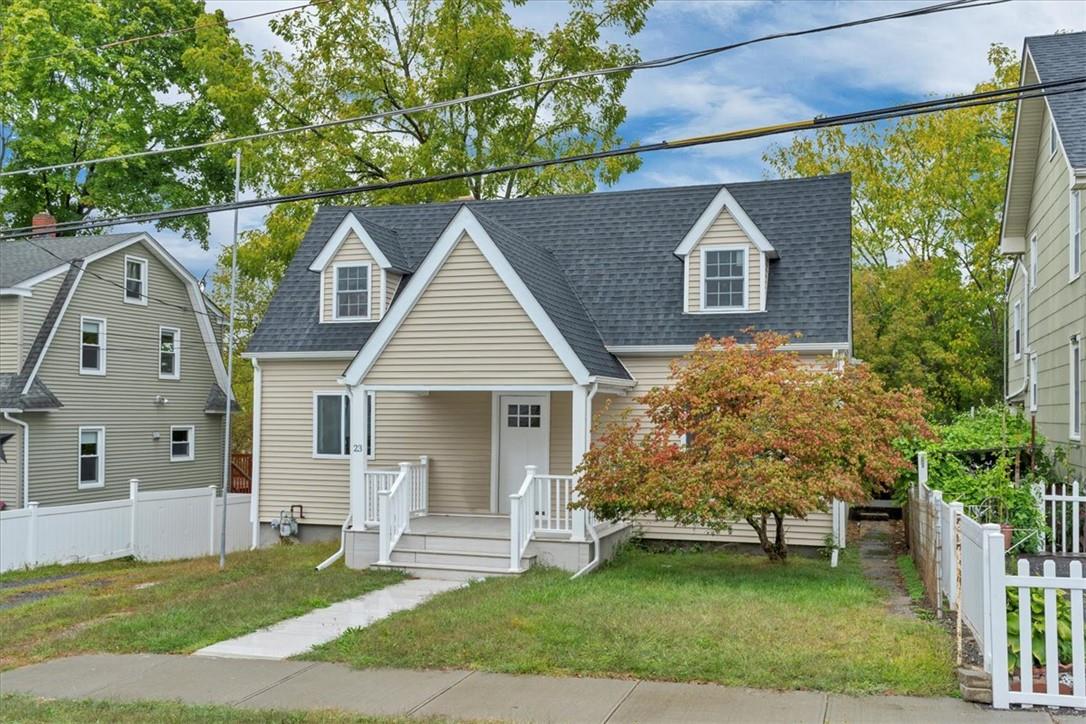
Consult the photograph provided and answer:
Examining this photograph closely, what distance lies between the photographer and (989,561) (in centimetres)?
771

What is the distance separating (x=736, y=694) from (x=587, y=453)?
256 inches

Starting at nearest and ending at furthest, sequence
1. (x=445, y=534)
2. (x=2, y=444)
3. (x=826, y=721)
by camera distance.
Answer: (x=826, y=721) < (x=445, y=534) < (x=2, y=444)

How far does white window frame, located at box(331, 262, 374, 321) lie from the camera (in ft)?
62.6

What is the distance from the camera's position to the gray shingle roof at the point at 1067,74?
14367mm

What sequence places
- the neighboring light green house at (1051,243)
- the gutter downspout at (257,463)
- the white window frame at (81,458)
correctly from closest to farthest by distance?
1. the neighboring light green house at (1051,243)
2. the gutter downspout at (257,463)
3. the white window frame at (81,458)

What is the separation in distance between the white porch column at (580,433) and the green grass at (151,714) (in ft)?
23.4

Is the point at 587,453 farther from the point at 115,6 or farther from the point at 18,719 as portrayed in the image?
the point at 115,6

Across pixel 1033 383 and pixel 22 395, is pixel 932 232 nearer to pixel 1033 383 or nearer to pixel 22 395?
pixel 1033 383

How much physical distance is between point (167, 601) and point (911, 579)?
32.8ft

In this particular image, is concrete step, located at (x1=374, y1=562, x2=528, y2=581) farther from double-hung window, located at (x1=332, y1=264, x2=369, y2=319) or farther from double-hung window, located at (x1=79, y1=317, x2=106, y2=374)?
double-hung window, located at (x1=79, y1=317, x2=106, y2=374)

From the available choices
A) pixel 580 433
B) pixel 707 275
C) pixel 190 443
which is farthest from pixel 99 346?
pixel 707 275

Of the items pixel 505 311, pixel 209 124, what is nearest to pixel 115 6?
pixel 209 124

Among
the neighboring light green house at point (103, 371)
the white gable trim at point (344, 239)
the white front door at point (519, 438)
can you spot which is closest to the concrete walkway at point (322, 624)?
the white front door at point (519, 438)

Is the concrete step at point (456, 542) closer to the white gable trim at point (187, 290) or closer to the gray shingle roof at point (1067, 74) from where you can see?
the gray shingle roof at point (1067, 74)
